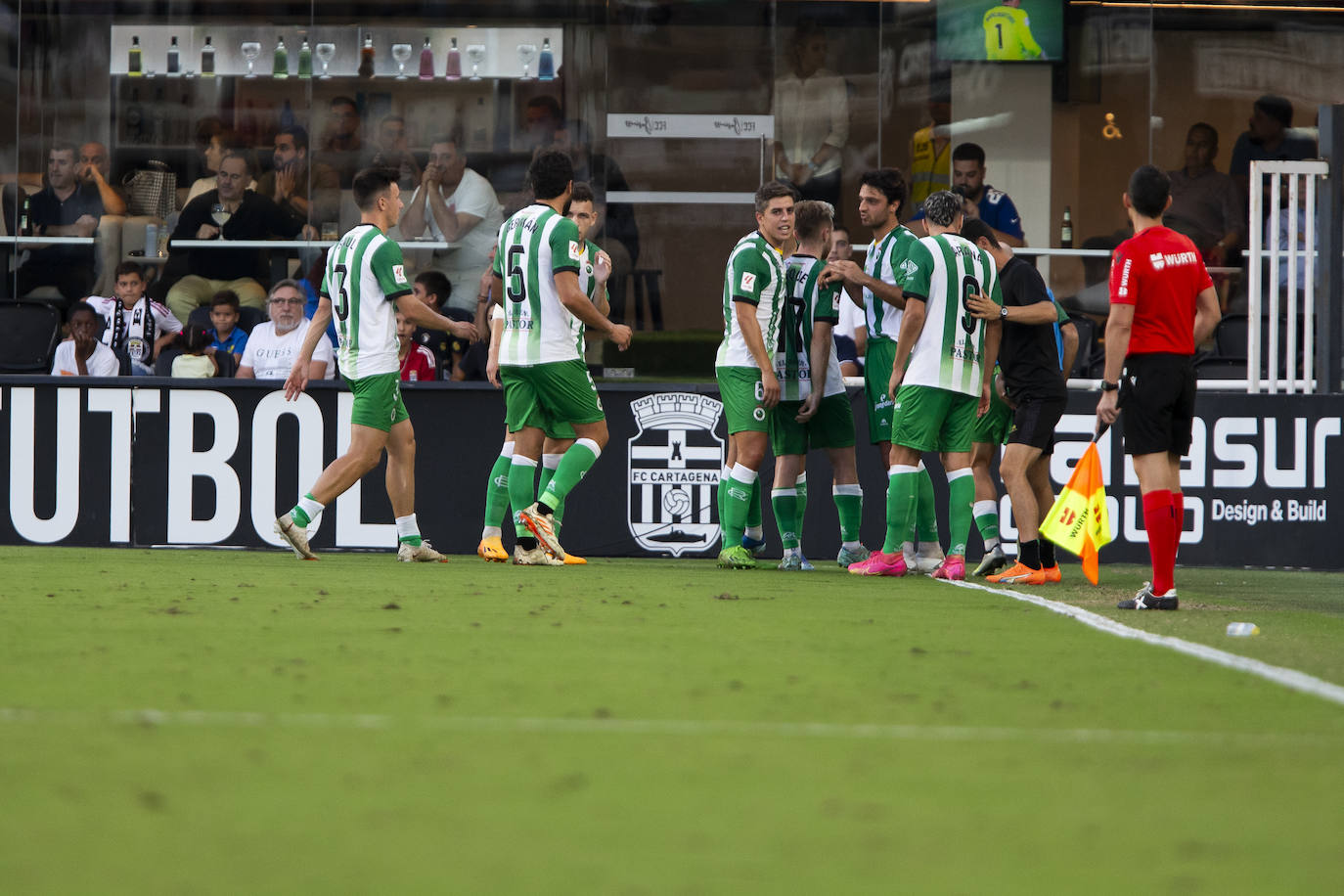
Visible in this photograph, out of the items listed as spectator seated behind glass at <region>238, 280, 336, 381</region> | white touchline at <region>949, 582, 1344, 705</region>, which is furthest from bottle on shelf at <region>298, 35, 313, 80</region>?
white touchline at <region>949, 582, 1344, 705</region>

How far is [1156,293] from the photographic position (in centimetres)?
725

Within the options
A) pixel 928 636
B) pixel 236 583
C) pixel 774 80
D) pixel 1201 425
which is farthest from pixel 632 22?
pixel 928 636

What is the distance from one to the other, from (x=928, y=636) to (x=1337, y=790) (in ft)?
8.86

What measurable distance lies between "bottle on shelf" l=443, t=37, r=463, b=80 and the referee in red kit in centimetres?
1059

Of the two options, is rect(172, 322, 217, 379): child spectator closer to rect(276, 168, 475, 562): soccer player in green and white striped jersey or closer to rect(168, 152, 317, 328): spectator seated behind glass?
rect(276, 168, 475, 562): soccer player in green and white striped jersey

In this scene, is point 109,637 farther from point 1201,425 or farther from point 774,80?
point 774,80

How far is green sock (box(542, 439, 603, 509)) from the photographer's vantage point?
29.9 feet

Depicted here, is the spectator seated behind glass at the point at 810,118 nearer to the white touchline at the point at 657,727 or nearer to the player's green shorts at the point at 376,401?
the player's green shorts at the point at 376,401

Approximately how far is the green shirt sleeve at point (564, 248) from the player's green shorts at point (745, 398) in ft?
3.22

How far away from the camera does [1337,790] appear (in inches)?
134

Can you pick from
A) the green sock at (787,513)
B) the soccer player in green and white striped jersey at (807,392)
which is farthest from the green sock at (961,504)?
the green sock at (787,513)

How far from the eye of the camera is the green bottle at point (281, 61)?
16641mm

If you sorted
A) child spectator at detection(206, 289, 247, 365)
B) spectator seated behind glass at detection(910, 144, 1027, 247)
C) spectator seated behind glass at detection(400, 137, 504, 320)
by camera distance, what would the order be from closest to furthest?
child spectator at detection(206, 289, 247, 365)
spectator seated behind glass at detection(910, 144, 1027, 247)
spectator seated behind glass at detection(400, 137, 504, 320)

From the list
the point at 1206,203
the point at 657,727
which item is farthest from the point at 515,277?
the point at 1206,203
